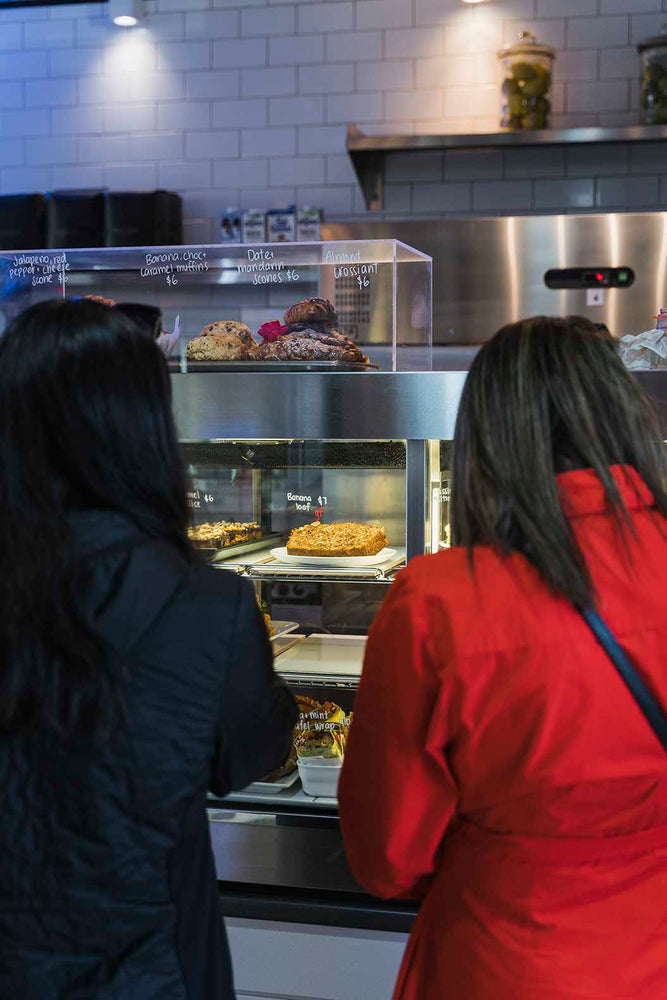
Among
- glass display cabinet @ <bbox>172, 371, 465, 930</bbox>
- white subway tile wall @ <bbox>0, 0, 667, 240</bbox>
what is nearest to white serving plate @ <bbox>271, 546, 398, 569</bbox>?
glass display cabinet @ <bbox>172, 371, 465, 930</bbox>

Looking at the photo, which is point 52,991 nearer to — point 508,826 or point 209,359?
point 508,826

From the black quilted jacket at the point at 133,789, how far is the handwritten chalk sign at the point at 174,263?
1.18m

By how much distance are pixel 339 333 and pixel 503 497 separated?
1028 millimetres

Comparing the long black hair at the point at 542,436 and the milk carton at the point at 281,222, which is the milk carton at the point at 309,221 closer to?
the milk carton at the point at 281,222

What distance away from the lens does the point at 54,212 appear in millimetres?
4906

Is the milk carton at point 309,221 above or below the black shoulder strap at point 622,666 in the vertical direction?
above

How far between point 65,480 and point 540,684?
59 centimetres

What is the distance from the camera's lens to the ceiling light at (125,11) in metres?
4.95

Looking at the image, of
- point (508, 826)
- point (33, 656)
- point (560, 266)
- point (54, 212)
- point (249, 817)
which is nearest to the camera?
point (33, 656)

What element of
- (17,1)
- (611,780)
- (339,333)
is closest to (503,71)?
(17,1)

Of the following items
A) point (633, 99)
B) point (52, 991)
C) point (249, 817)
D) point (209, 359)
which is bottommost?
point (249, 817)

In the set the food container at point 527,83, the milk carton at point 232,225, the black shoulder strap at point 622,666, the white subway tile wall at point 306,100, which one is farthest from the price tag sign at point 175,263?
the white subway tile wall at point 306,100

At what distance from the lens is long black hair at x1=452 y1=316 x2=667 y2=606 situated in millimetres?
1214

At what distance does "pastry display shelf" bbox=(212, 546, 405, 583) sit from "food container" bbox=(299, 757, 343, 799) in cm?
38
